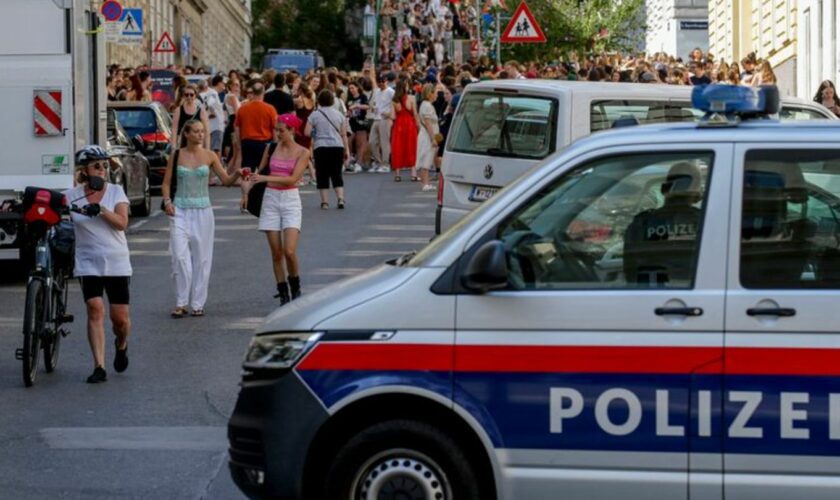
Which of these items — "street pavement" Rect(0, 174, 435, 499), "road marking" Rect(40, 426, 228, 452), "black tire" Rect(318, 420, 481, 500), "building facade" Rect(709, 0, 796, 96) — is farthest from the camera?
"building facade" Rect(709, 0, 796, 96)

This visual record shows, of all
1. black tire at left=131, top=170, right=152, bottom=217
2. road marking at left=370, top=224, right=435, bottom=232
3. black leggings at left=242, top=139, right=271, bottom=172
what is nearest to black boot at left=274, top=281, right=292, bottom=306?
road marking at left=370, top=224, right=435, bottom=232

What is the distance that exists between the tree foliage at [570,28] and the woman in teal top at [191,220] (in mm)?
37298

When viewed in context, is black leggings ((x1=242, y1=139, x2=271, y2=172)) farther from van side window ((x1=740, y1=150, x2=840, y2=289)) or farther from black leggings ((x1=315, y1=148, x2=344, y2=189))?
van side window ((x1=740, y1=150, x2=840, y2=289))

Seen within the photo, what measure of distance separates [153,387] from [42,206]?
1.37 metres

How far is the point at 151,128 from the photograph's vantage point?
28484 mm

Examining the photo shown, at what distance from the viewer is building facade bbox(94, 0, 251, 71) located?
57688 millimetres

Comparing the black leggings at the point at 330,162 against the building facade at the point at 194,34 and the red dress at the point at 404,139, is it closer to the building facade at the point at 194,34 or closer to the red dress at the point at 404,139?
the red dress at the point at 404,139

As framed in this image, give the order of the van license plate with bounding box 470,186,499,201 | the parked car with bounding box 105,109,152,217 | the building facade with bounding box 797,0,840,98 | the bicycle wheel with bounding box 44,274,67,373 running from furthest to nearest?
1. the building facade with bounding box 797,0,840,98
2. the parked car with bounding box 105,109,152,217
3. the van license plate with bounding box 470,186,499,201
4. the bicycle wheel with bounding box 44,274,67,373

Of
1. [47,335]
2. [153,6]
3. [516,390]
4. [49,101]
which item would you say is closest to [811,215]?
[516,390]

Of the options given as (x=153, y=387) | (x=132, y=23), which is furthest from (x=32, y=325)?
(x=132, y=23)

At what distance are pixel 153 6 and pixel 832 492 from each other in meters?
56.4

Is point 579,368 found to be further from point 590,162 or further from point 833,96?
point 833,96

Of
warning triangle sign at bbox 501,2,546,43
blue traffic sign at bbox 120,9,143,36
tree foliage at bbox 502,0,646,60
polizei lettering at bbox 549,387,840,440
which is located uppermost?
tree foliage at bbox 502,0,646,60

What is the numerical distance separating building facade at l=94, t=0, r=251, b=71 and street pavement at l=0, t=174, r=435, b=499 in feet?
66.1
